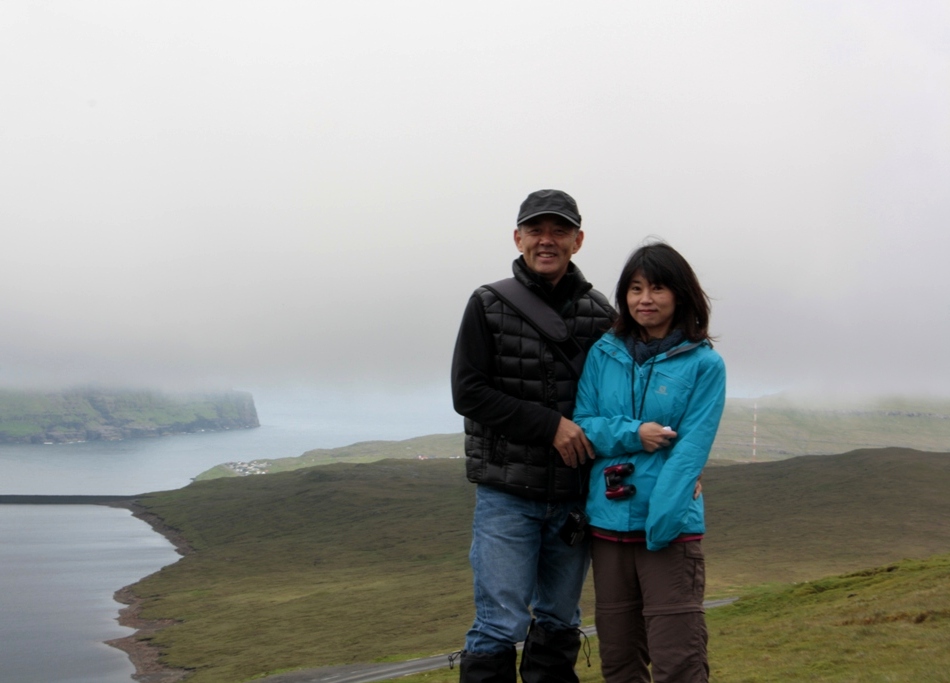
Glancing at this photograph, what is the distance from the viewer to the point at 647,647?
6.43 meters

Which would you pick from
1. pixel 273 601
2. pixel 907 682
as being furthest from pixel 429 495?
pixel 907 682

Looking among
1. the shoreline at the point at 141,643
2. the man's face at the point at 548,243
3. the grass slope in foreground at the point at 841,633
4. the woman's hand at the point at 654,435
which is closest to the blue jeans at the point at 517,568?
the woman's hand at the point at 654,435

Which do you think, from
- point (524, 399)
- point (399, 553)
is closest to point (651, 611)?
point (524, 399)

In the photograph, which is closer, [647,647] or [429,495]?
[647,647]

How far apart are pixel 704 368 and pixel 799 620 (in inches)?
1420

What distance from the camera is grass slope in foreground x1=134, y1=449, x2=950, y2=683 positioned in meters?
77.6

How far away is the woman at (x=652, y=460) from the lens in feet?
19.4

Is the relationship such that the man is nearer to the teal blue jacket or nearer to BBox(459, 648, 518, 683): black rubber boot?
BBox(459, 648, 518, 683): black rubber boot

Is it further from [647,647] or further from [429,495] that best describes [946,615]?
[429,495]

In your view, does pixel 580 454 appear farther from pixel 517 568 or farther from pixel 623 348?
pixel 517 568

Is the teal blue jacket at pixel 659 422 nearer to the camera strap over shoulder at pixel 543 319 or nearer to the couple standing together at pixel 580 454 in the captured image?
the couple standing together at pixel 580 454

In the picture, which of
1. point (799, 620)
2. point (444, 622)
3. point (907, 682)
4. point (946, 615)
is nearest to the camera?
point (907, 682)

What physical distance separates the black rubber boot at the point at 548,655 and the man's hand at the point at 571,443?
4.56 ft

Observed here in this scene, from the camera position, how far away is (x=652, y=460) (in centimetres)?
611
